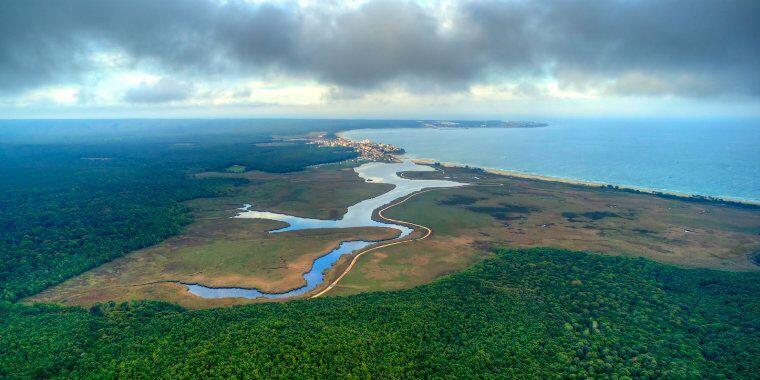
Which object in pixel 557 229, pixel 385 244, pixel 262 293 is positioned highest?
pixel 557 229

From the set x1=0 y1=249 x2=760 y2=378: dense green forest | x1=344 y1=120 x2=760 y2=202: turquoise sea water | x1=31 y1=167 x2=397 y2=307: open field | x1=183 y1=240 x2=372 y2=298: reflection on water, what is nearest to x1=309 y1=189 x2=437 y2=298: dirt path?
x1=183 y1=240 x2=372 y2=298: reflection on water

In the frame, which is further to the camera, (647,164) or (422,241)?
(647,164)

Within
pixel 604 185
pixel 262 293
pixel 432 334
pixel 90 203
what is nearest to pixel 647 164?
pixel 604 185

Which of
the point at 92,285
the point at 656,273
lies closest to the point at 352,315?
the point at 92,285

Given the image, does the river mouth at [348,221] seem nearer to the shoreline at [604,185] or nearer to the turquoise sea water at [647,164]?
the shoreline at [604,185]

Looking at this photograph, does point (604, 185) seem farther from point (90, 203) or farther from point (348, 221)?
point (90, 203)

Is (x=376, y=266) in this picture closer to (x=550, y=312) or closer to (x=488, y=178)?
(x=550, y=312)
